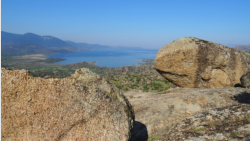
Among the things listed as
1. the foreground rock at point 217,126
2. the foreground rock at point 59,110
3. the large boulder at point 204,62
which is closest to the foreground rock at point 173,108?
the foreground rock at point 59,110

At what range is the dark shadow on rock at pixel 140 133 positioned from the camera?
25.5ft

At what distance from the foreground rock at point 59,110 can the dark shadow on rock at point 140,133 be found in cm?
228

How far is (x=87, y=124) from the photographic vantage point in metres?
5.47

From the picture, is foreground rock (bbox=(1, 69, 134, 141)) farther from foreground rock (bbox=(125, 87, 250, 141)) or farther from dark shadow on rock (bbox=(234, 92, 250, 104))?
dark shadow on rock (bbox=(234, 92, 250, 104))

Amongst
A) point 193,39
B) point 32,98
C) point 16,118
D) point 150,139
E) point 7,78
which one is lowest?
point 150,139

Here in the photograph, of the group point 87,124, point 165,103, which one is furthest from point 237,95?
point 87,124

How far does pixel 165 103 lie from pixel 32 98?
7.25m

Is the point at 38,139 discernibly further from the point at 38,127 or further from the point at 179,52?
the point at 179,52

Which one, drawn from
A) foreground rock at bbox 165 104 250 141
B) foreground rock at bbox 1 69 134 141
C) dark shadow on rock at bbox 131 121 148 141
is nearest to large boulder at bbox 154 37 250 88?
dark shadow on rock at bbox 131 121 148 141

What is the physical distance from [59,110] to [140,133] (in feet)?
14.3

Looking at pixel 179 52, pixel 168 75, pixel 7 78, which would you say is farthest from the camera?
pixel 168 75

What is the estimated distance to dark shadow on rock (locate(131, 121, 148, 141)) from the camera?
25.5 ft

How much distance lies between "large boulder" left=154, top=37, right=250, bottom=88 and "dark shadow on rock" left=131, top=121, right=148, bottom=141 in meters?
7.44

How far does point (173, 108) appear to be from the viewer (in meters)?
9.38
